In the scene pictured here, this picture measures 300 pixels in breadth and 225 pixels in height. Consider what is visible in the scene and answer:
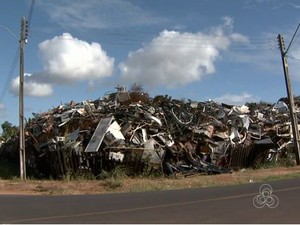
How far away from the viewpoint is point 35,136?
1185 inches

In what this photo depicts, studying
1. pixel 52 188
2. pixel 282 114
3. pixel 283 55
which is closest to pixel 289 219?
pixel 52 188

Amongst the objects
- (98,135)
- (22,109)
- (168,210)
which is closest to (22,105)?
(22,109)

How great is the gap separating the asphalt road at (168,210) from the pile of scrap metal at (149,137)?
11.3 metres

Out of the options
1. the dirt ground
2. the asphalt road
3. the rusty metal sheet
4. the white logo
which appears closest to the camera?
the asphalt road

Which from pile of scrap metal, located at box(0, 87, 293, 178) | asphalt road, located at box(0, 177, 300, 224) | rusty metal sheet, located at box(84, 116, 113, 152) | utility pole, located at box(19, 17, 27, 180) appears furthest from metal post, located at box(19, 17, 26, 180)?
asphalt road, located at box(0, 177, 300, 224)

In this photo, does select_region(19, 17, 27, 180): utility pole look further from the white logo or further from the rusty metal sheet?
the white logo

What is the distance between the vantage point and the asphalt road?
9.99 metres

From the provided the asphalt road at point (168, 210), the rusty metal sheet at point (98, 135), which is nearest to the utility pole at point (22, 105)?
the rusty metal sheet at point (98, 135)

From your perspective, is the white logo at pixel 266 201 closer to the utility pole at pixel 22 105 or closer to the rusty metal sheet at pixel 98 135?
the rusty metal sheet at pixel 98 135

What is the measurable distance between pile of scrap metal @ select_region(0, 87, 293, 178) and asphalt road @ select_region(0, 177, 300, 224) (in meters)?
11.3

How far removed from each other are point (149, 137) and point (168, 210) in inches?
647

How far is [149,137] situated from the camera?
91.6 feet

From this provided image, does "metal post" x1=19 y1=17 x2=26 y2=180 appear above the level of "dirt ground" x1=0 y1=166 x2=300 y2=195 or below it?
above

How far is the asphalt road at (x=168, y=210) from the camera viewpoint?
9992 mm
